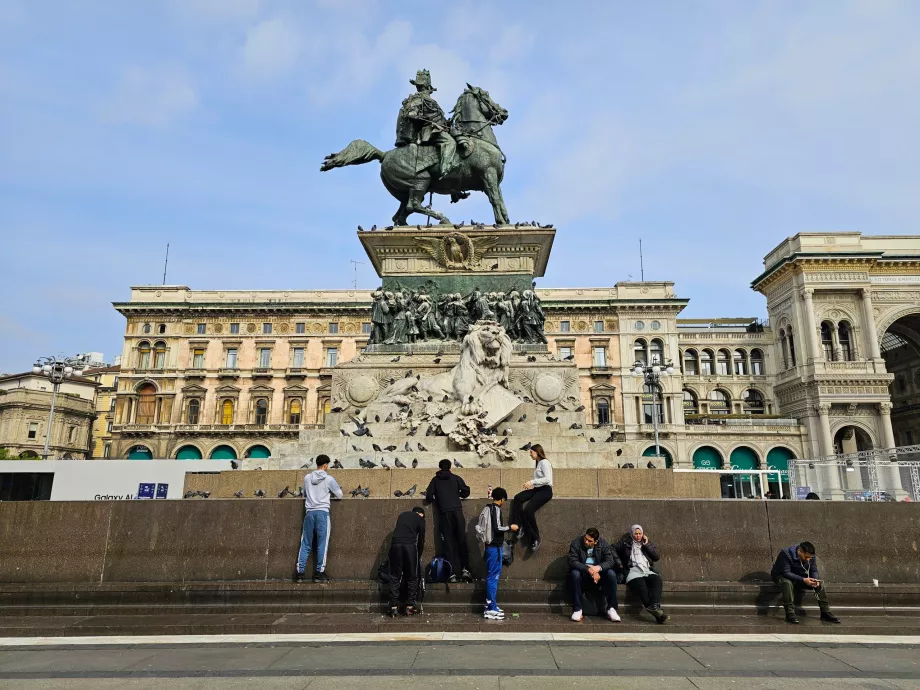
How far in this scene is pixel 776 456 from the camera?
5750 centimetres

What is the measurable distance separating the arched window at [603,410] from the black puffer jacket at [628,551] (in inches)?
2085

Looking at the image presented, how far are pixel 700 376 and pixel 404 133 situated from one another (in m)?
59.0

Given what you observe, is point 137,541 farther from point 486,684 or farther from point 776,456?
point 776,456

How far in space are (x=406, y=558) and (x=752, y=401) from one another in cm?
6801

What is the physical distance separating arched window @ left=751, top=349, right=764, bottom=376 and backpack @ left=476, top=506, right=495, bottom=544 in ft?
223

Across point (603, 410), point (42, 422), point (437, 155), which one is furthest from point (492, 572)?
point (42, 422)

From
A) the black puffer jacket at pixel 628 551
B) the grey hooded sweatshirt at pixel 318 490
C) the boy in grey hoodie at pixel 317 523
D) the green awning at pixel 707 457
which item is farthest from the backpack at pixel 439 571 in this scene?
the green awning at pixel 707 457

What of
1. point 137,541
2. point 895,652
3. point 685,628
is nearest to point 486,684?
point 685,628

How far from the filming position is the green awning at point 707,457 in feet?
187

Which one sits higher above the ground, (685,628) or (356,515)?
(356,515)

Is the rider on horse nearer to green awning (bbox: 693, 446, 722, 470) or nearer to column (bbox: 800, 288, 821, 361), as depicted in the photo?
green awning (bbox: 693, 446, 722, 470)

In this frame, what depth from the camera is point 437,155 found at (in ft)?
49.9

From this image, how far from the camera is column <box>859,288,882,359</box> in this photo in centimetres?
5684

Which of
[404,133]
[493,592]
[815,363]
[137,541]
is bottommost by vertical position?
[493,592]
